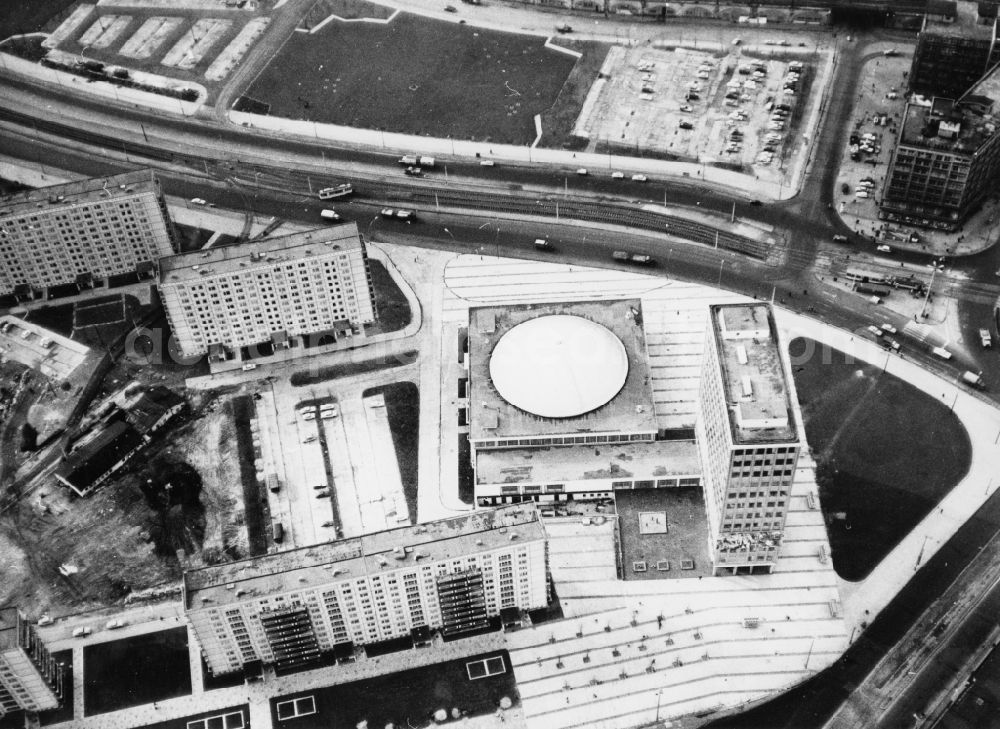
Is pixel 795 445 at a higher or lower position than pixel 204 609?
higher

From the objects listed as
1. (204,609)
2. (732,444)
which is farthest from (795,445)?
(204,609)

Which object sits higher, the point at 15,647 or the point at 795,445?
the point at 795,445

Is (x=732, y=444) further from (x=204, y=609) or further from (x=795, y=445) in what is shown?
(x=204, y=609)

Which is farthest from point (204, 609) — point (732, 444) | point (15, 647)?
point (732, 444)

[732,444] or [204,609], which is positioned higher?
[732,444]

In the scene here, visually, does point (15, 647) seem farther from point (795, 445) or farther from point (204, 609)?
point (795, 445)

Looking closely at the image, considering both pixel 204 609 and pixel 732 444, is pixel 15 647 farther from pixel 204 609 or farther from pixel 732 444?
pixel 732 444
